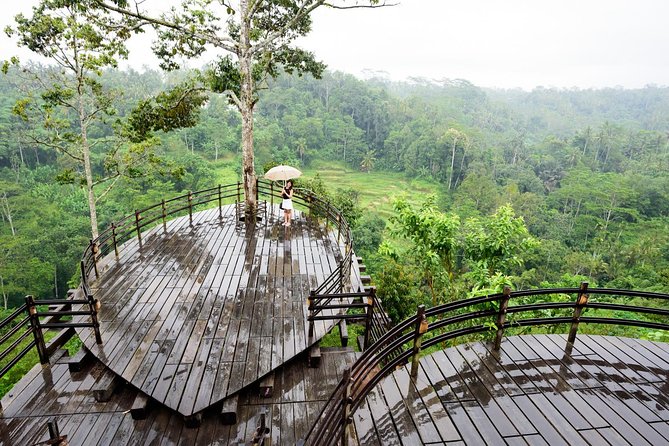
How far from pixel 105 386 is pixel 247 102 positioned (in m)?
8.56

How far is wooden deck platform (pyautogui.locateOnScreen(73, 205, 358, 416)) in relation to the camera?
4.72 meters

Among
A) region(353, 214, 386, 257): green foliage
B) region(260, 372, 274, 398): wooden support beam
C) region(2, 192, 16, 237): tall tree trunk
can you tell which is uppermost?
region(260, 372, 274, 398): wooden support beam

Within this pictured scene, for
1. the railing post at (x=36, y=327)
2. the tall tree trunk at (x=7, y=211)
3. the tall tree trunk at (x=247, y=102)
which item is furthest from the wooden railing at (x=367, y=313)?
the tall tree trunk at (x=7, y=211)

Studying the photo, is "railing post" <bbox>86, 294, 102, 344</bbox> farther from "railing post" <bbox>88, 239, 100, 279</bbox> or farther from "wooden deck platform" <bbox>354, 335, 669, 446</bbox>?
"wooden deck platform" <bbox>354, 335, 669, 446</bbox>

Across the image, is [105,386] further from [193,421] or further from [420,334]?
[420,334]

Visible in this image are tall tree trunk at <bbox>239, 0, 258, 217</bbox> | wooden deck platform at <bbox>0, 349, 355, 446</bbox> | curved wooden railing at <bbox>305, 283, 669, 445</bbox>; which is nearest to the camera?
curved wooden railing at <bbox>305, 283, 669, 445</bbox>

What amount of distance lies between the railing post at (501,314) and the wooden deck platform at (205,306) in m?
2.42

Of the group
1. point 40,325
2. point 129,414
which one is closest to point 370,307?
point 129,414

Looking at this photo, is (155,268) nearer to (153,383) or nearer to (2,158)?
(153,383)

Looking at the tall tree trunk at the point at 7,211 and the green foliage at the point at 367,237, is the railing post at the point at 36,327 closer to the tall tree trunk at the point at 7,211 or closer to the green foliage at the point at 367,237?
the green foliage at the point at 367,237

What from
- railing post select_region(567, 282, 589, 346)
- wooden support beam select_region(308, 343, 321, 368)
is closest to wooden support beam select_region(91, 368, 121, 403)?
wooden support beam select_region(308, 343, 321, 368)

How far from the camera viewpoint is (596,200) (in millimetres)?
42156

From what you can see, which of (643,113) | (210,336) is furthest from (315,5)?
(643,113)

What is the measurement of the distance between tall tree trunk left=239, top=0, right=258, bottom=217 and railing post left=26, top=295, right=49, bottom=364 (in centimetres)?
659
